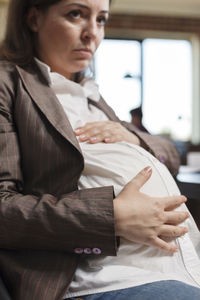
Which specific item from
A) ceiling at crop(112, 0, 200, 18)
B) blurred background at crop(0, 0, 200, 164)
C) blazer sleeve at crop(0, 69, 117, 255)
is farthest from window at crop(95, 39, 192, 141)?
blazer sleeve at crop(0, 69, 117, 255)

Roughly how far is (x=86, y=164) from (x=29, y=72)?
1.11 ft

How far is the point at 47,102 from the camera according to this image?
1.00m

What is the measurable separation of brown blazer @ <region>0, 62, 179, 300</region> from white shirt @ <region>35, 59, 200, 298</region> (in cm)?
5

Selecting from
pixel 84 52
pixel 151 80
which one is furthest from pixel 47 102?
pixel 151 80

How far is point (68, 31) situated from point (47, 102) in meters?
0.26

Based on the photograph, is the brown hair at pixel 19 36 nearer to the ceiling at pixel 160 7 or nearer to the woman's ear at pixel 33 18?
the woman's ear at pixel 33 18

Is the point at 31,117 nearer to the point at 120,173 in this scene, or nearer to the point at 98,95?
the point at 120,173

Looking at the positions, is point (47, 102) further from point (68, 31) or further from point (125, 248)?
point (125, 248)

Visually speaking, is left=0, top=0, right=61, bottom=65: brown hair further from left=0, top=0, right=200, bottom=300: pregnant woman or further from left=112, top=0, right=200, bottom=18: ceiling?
left=112, top=0, right=200, bottom=18: ceiling

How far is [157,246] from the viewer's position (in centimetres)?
88

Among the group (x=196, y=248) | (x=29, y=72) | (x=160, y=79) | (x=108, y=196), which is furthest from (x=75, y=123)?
(x=160, y=79)

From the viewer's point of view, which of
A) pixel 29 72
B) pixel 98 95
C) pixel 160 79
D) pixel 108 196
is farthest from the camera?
pixel 160 79

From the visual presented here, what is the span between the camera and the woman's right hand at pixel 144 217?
33.4 inches

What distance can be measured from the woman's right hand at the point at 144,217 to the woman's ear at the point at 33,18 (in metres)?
0.59
